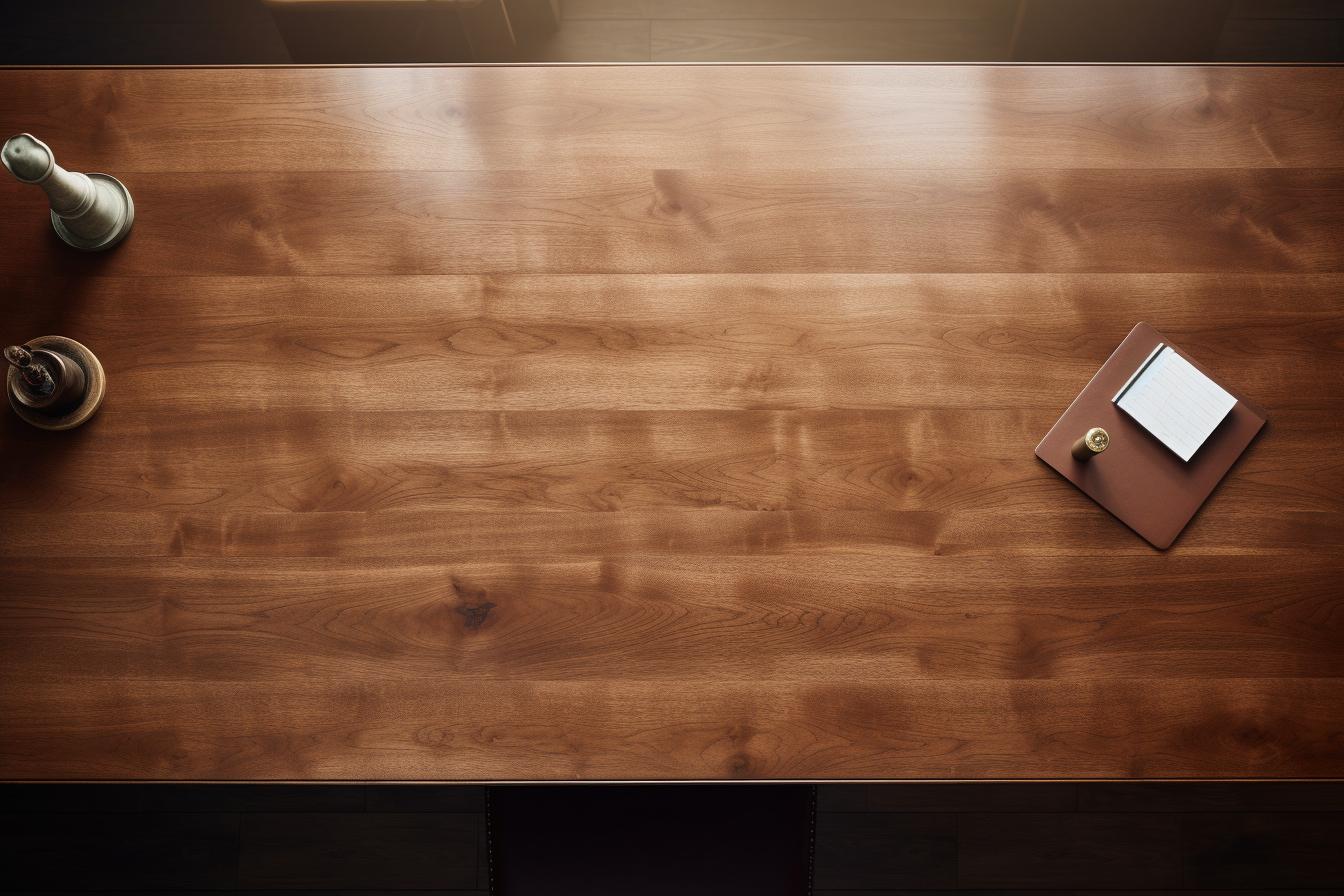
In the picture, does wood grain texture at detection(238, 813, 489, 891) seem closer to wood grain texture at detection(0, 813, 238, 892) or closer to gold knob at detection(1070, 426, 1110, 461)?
wood grain texture at detection(0, 813, 238, 892)

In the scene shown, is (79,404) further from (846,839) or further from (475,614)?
(846,839)

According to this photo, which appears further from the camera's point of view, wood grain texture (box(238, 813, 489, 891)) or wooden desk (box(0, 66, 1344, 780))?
wood grain texture (box(238, 813, 489, 891))

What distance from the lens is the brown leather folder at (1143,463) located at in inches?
46.7

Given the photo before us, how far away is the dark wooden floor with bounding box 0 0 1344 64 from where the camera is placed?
2137mm

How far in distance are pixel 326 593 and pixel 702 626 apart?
63 cm

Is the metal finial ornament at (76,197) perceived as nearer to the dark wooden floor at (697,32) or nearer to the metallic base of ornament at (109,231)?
the metallic base of ornament at (109,231)

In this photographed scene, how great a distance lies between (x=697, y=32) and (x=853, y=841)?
238cm

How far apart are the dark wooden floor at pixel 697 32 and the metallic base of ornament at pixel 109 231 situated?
115 cm

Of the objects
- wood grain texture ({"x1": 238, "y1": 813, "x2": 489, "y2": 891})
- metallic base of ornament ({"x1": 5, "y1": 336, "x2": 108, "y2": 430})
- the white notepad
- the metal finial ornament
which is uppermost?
the metal finial ornament

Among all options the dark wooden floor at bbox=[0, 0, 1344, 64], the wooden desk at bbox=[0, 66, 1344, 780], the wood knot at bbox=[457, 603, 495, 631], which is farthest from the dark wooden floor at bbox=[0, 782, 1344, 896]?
the dark wooden floor at bbox=[0, 0, 1344, 64]

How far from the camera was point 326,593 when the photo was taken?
118 centimetres

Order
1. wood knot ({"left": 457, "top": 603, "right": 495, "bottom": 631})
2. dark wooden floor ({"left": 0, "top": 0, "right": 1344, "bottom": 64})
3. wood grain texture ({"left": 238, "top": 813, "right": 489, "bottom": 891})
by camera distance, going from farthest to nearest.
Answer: dark wooden floor ({"left": 0, "top": 0, "right": 1344, "bottom": 64}), wood grain texture ({"left": 238, "top": 813, "right": 489, "bottom": 891}), wood knot ({"left": 457, "top": 603, "right": 495, "bottom": 631})

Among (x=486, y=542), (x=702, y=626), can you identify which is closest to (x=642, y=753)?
(x=702, y=626)

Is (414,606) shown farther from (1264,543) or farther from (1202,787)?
(1202,787)
